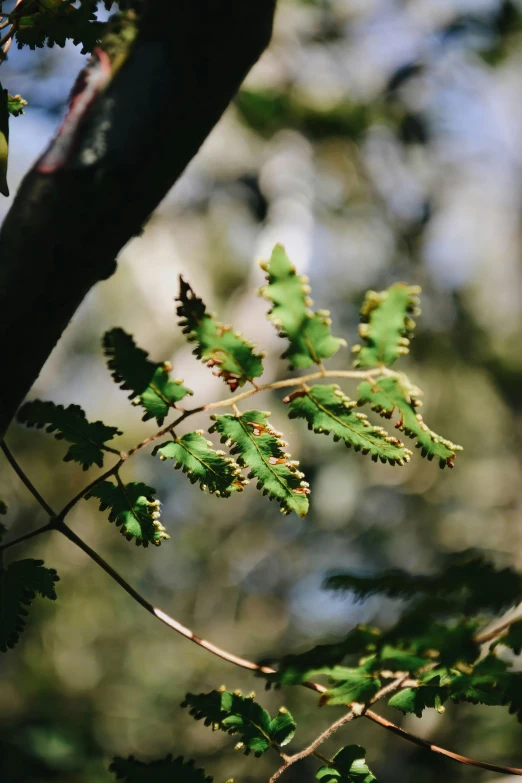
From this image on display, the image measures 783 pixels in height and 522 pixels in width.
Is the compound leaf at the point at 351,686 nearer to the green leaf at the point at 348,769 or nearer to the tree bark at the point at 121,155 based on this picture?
the green leaf at the point at 348,769

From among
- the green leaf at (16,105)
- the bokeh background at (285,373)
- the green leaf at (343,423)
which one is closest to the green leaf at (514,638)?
the green leaf at (343,423)

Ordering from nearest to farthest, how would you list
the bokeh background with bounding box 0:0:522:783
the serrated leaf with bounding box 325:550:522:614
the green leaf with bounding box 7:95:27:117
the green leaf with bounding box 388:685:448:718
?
1. the serrated leaf with bounding box 325:550:522:614
2. the green leaf with bounding box 388:685:448:718
3. the green leaf with bounding box 7:95:27:117
4. the bokeh background with bounding box 0:0:522:783

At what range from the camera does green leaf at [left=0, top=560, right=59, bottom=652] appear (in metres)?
0.51

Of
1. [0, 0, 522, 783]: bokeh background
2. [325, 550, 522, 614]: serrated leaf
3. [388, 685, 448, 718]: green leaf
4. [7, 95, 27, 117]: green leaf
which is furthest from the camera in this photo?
[0, 0, 522, 783]: bokeh background

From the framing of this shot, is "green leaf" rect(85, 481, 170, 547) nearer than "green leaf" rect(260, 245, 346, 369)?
No

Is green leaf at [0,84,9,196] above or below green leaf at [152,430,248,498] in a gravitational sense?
above

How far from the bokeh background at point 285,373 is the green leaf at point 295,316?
4.08 meters

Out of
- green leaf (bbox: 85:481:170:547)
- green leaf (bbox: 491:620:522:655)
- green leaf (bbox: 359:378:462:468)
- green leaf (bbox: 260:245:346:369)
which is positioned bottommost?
green leaf (bbox: 85:481:170:547)

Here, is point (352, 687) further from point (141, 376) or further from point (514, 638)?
point (141, 376)

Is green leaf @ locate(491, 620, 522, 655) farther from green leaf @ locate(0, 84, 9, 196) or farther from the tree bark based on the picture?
green leaf @ locate(0, 84, 9, 196)

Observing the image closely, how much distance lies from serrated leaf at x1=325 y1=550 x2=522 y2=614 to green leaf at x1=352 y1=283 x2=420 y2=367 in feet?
0.50

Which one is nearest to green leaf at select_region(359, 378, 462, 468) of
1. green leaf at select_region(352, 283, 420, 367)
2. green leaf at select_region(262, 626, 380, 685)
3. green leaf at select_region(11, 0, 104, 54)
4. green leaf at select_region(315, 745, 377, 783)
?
green leaf at select_region(352, 283, 420, 367)

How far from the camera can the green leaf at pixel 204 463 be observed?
0.53 metres

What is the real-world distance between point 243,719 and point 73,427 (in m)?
0.31
